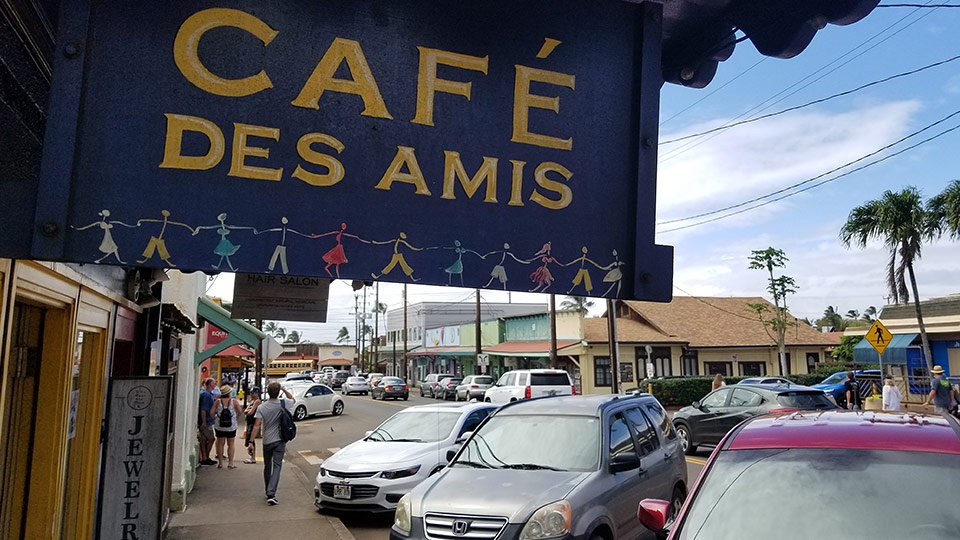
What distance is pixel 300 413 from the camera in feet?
87.1

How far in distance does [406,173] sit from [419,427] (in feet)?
26.9

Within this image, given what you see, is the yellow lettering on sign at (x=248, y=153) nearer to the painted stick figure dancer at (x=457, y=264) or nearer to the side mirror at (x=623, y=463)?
the painted stick figure dancer at (x=457, y=264)

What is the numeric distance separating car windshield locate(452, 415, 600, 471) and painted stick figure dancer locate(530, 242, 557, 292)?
3452 millimetres

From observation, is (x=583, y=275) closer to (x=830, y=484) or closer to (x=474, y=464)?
(x=830, y=484)

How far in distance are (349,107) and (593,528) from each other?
4.07 m

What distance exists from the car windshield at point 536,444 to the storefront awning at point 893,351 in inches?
1191

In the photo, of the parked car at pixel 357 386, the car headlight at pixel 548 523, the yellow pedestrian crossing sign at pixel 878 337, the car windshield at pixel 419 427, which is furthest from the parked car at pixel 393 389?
the car headlight at pixel 548 523

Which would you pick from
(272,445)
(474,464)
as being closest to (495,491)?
(474,464)

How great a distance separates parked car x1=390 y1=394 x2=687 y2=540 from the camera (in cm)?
531

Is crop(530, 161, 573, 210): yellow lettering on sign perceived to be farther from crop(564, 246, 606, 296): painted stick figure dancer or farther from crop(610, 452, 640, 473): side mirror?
crop(610, 452, 640, 473): side mirror

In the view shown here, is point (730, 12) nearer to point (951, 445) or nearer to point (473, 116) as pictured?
point (473, 116)

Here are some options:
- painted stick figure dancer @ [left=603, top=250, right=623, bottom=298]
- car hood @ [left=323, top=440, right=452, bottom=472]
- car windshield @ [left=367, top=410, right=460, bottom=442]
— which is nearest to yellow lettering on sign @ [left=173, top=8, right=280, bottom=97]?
painted stick figure dancer @ [left=603, top=250, right=623, bottom=298]

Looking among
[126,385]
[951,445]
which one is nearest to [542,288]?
[951,445]

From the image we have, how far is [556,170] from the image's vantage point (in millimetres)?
3268
